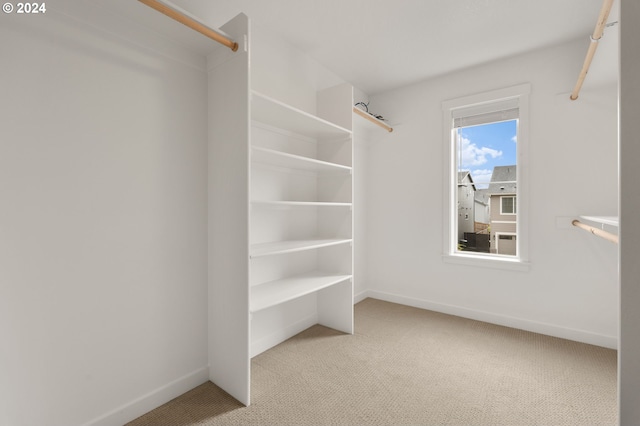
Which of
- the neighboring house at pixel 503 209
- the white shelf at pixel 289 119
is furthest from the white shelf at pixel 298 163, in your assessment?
the neighboring house at pixel 503 209

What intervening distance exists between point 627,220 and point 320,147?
7.34 ft

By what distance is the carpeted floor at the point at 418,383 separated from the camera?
1561 mm

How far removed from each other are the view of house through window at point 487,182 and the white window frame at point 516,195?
86 mm

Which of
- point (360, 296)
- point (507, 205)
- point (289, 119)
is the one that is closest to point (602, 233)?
point (507, 205)

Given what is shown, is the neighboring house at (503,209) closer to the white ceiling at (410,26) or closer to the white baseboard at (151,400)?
the white ceiling at (410,26)

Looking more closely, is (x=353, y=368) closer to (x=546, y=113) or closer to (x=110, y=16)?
(x=110, y=16)

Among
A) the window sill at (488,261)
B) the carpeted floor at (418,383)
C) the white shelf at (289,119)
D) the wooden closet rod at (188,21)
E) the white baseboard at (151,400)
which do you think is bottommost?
the carpeted floor at (418,383)

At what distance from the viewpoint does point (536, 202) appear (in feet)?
8.62

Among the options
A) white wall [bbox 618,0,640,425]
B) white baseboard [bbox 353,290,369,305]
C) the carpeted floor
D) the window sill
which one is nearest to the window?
the window sill

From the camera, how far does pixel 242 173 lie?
164cm

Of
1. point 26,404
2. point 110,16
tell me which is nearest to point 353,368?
point 26,404

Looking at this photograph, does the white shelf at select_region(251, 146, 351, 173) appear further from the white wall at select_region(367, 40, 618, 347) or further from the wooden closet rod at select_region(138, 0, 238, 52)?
the white wall at select_region(367, 40, 618, 347)

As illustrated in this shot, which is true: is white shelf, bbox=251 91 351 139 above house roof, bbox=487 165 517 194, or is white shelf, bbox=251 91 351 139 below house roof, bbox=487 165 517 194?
above

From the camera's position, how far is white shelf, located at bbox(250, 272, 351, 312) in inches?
73.9
